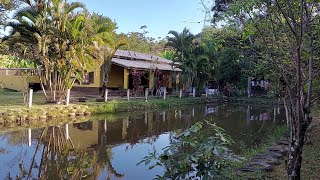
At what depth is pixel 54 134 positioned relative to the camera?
10.9 m

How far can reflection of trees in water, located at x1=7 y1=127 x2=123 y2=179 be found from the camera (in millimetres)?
6559

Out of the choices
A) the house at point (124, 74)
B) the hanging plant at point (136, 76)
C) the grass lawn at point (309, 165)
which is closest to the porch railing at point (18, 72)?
the house at point (124, 74)

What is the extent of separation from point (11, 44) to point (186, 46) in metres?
14.4

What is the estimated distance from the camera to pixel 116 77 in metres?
27.4

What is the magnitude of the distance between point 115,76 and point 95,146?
18228mm

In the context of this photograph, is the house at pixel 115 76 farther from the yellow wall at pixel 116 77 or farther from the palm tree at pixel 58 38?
the palm tree at pixel 58 38

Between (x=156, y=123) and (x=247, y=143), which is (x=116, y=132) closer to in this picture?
(x=156, y=123)

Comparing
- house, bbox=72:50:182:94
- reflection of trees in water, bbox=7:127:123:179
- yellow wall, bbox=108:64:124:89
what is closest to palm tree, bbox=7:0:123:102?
reflection of trees in water, bbox=7:127:123:179

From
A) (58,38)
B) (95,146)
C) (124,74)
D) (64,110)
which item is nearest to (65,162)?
(95,146)

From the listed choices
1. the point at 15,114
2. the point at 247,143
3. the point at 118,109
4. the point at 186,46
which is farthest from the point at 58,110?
the point at 186,46

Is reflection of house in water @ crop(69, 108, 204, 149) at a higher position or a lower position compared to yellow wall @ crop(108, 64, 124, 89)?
lower

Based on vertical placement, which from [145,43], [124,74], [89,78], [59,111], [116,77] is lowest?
[59,111]

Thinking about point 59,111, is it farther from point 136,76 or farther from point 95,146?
point 136,76

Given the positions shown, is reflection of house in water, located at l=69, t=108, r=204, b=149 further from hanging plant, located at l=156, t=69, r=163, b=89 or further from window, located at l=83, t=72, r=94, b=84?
window, located at l=83, t=72, r=94, b=84
